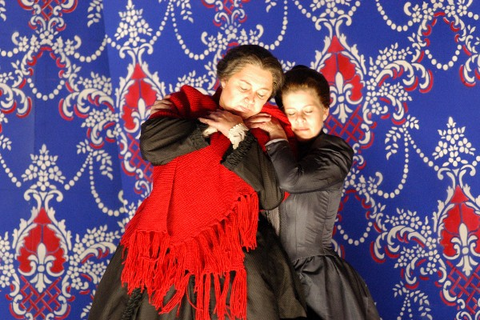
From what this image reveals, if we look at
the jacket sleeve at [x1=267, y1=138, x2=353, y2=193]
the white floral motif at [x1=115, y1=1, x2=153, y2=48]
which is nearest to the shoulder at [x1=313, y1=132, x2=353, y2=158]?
the jacket sleeve at [x1=267, y1=138, x2=353, y2=193]

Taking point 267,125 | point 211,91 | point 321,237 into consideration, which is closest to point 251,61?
point 267,125

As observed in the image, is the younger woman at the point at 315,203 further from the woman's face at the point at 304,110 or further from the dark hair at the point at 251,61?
the dark hair at the point at 251,61

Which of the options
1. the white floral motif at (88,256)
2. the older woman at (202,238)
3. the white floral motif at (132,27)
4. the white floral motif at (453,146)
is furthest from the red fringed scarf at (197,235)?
the white floral motif at (453,146)

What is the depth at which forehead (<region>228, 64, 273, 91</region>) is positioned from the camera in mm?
2014

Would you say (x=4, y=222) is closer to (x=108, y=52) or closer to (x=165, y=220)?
(x=108, y=52)

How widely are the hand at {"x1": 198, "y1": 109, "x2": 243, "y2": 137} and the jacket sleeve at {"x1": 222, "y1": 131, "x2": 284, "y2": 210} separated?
2.2 inches

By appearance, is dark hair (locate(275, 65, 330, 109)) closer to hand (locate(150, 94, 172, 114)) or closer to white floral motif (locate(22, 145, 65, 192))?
hand (locate(150, 94, 172, 114))

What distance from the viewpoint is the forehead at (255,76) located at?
201 centimetres

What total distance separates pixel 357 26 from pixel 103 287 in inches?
64.8

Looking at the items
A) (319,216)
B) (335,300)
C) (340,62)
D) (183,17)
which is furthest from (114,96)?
(335,300)

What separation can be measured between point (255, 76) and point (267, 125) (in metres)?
0.16

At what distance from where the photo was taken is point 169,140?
6.23 ft

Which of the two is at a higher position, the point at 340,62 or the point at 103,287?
the point at 340,62

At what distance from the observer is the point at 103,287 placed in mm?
1977
